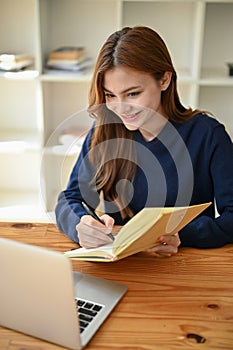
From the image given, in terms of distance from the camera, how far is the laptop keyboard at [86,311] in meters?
0.81

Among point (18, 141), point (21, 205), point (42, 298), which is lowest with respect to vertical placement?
point (21, 205)

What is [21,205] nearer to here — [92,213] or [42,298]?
[92,213]

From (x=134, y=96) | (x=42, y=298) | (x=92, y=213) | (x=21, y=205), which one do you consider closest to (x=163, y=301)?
(x=42, y=298)

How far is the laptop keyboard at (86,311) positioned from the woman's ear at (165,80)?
712 mm

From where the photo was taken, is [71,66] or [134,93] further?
[71,66]

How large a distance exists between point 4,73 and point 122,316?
5.89 feet

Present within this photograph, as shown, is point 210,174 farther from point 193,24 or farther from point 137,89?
point 193,24

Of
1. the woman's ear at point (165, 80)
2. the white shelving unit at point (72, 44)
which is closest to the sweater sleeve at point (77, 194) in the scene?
the woman's ear at point (165, 80)

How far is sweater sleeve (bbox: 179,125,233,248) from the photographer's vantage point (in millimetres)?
1128

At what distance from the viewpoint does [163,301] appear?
2.91 feet

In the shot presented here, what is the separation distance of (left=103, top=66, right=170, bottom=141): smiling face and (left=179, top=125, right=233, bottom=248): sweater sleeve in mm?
182

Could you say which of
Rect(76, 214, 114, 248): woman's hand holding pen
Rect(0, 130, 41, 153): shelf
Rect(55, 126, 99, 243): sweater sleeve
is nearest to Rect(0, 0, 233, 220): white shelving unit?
Rect(0, 130, 41, 153): shelf

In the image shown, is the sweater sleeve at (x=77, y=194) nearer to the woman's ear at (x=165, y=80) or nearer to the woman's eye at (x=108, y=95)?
the woman's eye at (x=108, y=95)

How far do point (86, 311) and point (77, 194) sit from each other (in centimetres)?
55
